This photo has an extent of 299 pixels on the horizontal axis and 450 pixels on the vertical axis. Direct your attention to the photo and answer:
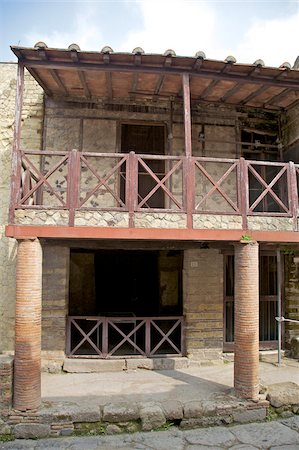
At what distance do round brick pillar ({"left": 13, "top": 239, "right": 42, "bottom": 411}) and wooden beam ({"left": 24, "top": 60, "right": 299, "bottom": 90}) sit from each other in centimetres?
326

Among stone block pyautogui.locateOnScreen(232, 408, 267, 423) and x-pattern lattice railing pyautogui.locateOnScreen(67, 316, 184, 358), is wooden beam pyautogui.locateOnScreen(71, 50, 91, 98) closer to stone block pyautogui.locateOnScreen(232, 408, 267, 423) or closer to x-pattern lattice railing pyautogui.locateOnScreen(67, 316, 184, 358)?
x-pattern lattice railing pyautogui.locateOnScreen(67, 316, 184, 358)

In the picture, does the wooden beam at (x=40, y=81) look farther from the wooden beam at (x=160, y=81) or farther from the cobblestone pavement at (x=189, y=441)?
the cobblestone pavement at (x=189, y=441)

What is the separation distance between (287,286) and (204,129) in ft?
15.2

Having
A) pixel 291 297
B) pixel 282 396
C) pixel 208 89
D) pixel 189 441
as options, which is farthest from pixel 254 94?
pixel 189 441

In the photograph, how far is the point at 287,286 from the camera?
9.55 metres

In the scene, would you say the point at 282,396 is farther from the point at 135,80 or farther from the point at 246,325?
the point at 135,80

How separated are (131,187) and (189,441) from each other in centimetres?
418

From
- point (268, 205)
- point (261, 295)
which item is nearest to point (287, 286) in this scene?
point (261, 295)

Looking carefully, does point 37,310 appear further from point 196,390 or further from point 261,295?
point 261,295

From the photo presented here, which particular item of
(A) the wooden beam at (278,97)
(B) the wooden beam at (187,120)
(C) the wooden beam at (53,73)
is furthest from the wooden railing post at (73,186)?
(A) the wooden beam at (278,97)

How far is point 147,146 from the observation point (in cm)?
923

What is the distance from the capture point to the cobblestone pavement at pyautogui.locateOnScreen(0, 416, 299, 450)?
545cm

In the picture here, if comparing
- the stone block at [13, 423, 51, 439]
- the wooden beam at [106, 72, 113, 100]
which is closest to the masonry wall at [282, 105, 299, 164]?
the wooden beam at [106, 72, 113, 100]

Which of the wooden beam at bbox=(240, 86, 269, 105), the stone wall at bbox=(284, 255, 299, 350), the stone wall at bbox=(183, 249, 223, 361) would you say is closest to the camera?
the wooden beam at bbox=(240, 86, 269, 105)
